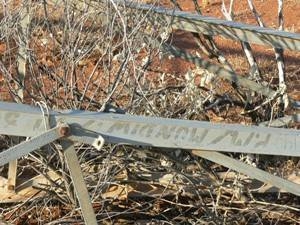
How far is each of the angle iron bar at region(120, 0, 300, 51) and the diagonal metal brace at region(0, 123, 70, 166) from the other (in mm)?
1338

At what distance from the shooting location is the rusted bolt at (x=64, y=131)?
241 cm

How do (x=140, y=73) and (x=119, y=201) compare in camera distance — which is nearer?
(x=140, y=73)

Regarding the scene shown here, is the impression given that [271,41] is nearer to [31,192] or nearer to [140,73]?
[140,73]

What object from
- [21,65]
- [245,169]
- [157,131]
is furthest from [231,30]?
[157,131]

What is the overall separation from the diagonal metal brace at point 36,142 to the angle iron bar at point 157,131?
0.11 ft

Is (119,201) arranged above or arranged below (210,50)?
below

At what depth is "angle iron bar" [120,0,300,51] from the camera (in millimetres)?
3730

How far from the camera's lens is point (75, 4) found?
3299mm

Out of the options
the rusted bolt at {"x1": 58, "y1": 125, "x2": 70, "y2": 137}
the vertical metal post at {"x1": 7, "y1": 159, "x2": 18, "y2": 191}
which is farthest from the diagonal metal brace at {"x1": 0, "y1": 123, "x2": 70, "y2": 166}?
the vertical metal post at {"x1": 7, "y1": 159, "x2": 18, "y2": 191}

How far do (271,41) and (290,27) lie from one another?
4.42 metres

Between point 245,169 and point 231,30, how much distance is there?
1333 mm

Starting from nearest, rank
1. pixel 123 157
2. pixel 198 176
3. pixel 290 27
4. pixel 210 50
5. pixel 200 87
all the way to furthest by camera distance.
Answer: pixel 123 157 → pixel 198 176 → pixel 200 87 → pixel 210 50 → pixel 290 27

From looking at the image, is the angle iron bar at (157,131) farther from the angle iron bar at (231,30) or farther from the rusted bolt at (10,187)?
the rusted bolt at (10,187)

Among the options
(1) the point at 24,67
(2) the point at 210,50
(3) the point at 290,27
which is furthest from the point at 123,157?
(3) the point at 290,27
